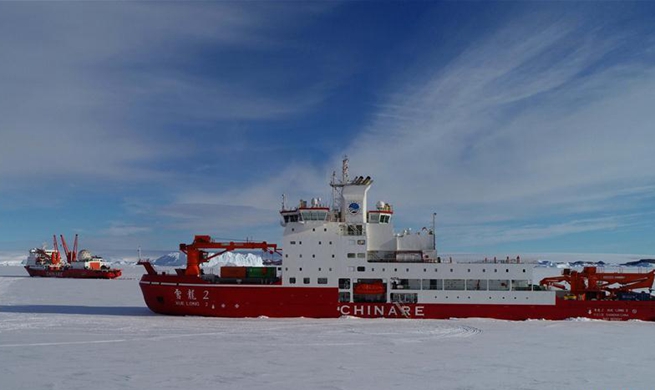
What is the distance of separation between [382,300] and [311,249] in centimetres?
392

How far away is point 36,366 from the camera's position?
42.3 ft

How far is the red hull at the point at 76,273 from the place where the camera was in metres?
69.8

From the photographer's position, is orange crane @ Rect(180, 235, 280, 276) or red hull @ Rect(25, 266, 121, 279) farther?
red hull @ Rect(25, 266, 121, 279)

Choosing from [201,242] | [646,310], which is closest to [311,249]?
[201,242]

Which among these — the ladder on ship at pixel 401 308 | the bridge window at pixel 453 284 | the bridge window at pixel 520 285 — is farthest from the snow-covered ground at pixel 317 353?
the bridge window at pixel 453 284

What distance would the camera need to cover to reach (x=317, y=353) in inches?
590

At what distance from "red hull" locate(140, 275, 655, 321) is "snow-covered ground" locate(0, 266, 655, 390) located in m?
0.72

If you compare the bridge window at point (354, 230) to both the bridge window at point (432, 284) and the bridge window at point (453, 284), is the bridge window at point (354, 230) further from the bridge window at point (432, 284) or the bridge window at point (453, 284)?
the bridge window at point (453, 284)

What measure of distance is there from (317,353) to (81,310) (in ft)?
53.8

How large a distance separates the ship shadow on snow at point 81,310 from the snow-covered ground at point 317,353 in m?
1.86

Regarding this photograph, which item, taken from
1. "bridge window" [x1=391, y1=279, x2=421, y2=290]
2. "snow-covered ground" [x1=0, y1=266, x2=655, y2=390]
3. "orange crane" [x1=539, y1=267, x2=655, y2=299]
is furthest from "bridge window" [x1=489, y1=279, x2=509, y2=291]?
"bridge window" [x1=391, y1=279, x2=421, y2=290]

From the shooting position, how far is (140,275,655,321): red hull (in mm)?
23000

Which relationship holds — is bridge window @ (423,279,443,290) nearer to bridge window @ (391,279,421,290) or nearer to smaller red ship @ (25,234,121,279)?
bridge window @ (391,279,421,290)

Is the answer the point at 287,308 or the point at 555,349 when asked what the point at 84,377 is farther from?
the point at 555,349
